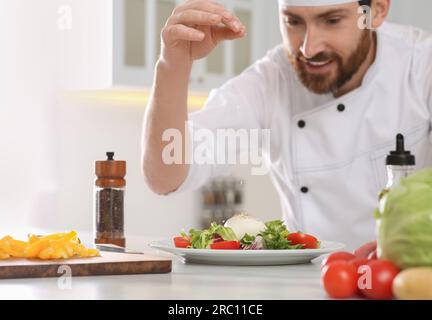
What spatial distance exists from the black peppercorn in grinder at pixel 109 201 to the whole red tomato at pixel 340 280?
2.23 feet

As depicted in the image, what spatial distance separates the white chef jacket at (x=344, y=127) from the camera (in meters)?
2.11

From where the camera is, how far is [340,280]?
2.97ft

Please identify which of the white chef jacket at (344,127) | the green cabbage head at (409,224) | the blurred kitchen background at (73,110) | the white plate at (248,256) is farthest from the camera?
the blurred kitchen background at (73,110)

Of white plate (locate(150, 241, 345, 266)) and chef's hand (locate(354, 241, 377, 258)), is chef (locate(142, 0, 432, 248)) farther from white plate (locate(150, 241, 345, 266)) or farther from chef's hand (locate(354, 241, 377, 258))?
chef's hand (locate(354, 241, 377, 258))

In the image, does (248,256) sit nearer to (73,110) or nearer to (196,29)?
(196,29)

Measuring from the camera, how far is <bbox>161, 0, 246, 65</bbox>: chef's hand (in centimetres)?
157

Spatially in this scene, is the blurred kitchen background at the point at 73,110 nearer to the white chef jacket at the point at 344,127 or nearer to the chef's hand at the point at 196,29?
the white chef jacket at the point at 344,127

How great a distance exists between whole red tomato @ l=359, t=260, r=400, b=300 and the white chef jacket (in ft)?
3.94

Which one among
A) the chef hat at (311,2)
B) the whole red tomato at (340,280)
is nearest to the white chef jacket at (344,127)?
the chef hat at (311,2)

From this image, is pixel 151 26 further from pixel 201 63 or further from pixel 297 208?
pixel 297 208

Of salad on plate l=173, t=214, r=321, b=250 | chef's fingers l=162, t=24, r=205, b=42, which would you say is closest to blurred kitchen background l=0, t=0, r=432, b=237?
chef's fingers l=162, t=24, r=205, b=42

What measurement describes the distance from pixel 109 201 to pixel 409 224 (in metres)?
0.77

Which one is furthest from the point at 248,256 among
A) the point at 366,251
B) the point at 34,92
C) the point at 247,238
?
the point at 34,92
